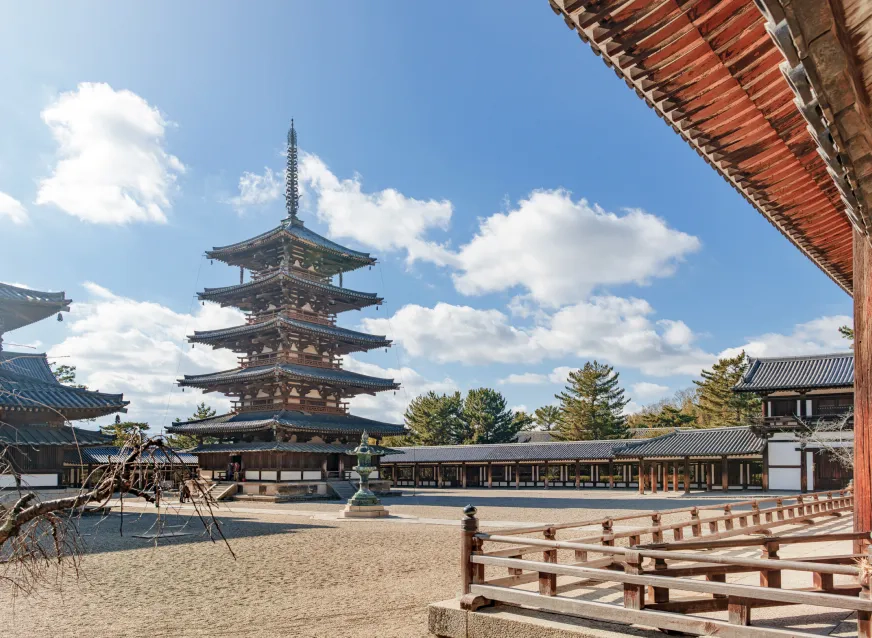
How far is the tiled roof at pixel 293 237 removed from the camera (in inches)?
1495

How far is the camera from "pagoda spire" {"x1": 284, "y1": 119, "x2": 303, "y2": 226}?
4184 centimetres

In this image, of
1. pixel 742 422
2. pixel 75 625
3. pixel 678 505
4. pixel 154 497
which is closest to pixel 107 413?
pixel 75 625

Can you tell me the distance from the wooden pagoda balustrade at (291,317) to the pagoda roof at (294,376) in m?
2.96

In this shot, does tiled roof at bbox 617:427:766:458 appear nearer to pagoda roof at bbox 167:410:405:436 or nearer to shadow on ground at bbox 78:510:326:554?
pagoda roof at bbox 167:410:405:436

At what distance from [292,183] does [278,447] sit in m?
19.4

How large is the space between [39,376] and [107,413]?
22.5 feet

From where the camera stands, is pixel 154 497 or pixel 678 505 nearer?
pixel 154 497

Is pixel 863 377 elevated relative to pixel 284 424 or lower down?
elevated

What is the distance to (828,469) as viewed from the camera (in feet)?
105

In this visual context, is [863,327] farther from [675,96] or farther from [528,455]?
[528,455]

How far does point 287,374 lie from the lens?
1340 inches

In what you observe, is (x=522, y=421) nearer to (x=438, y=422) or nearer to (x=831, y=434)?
(x=438, y=422)

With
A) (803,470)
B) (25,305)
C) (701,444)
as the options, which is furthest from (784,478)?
(25,305)

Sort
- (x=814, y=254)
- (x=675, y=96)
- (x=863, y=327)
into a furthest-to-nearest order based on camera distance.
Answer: (x=814, y=254), (x=863, y=327), (x=675, y=96)
